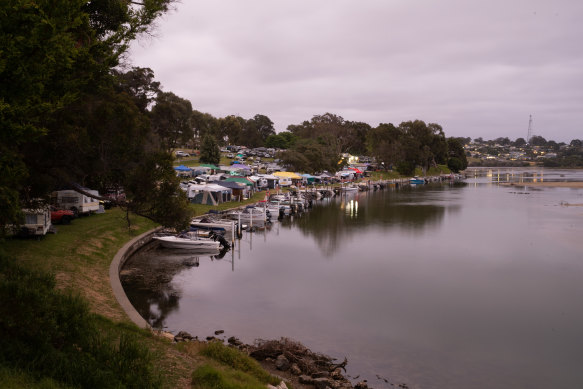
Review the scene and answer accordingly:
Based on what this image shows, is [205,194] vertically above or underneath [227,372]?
above

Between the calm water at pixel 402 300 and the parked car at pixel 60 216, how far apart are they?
4.87m

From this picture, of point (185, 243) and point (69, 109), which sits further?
point (185, 243)

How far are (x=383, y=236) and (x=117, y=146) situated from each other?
26.2 m

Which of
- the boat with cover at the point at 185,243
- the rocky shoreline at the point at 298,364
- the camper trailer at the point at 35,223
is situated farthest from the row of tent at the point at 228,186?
the rocky shoreline at the point at 298,364

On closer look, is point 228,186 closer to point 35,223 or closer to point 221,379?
point 35,223

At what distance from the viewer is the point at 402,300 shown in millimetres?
21172

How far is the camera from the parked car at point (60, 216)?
85.2 feet

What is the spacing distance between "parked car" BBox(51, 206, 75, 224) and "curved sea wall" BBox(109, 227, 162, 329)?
3.92 meters

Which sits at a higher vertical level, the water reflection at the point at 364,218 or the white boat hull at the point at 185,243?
the white boat hull at the point at 185,243

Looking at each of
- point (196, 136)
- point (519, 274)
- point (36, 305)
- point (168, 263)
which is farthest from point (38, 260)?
point (196, 136)

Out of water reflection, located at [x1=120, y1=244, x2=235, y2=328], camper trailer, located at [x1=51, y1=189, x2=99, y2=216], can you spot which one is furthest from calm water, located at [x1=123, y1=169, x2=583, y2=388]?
camper trailer, located at [x1=51, y1=189, x2=99, y2=216]

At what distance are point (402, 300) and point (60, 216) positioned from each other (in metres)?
20.7

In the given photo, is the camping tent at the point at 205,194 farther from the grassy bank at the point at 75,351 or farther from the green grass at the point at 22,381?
the green grass at the point at 22,381

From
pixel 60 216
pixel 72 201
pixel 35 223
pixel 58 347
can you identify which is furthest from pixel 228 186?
pixel 58 347
